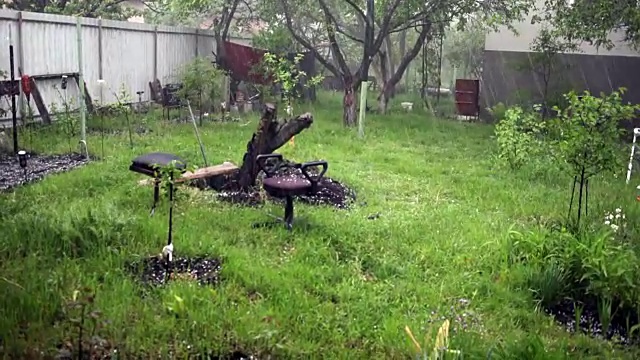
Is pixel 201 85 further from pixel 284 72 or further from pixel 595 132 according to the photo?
pixel 595 132

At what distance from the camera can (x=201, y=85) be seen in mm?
10977

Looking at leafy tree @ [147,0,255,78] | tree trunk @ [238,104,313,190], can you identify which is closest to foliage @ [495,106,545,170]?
tree trunk @ [238,104,313,190]

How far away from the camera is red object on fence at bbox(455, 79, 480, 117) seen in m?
15.7

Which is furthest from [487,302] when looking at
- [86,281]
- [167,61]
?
[167,61]

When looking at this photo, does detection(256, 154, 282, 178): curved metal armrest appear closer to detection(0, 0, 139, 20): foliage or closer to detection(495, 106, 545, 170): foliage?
detection(495, 106, 545, 170): foliage

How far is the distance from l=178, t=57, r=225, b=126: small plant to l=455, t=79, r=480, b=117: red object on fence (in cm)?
660

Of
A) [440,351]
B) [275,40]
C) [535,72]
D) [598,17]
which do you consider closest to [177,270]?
[440,351]

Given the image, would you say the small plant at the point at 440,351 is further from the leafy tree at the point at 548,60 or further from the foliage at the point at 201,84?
the leafy tree at the point at 548,60

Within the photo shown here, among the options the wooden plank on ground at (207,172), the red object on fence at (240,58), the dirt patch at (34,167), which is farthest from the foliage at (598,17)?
the dirt patch at (34,167)

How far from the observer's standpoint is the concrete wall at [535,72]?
44.6 feet

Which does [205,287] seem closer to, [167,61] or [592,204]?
[592,204]

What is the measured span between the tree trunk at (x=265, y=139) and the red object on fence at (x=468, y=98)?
10358mm

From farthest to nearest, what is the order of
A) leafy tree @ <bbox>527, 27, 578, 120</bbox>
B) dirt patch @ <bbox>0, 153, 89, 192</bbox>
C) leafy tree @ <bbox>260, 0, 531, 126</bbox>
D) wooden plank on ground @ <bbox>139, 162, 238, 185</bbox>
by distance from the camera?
leafy tree @ <bbox>527, 27, 578, 120</bbox>
leafy tree @ <bbox>260, 0, 531, 126</bbox>
dirt patch @ <bbox>0, 153, 89, 192</bbox>
wooden plank on ground @ <bbox>139, 162, 238, 185</bbox>

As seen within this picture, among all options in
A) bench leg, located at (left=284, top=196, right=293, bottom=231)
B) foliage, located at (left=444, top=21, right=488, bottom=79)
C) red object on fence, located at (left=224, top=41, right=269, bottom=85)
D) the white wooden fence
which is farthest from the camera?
foliage, located at (left=444, top=21, right=488, bottom=79)
